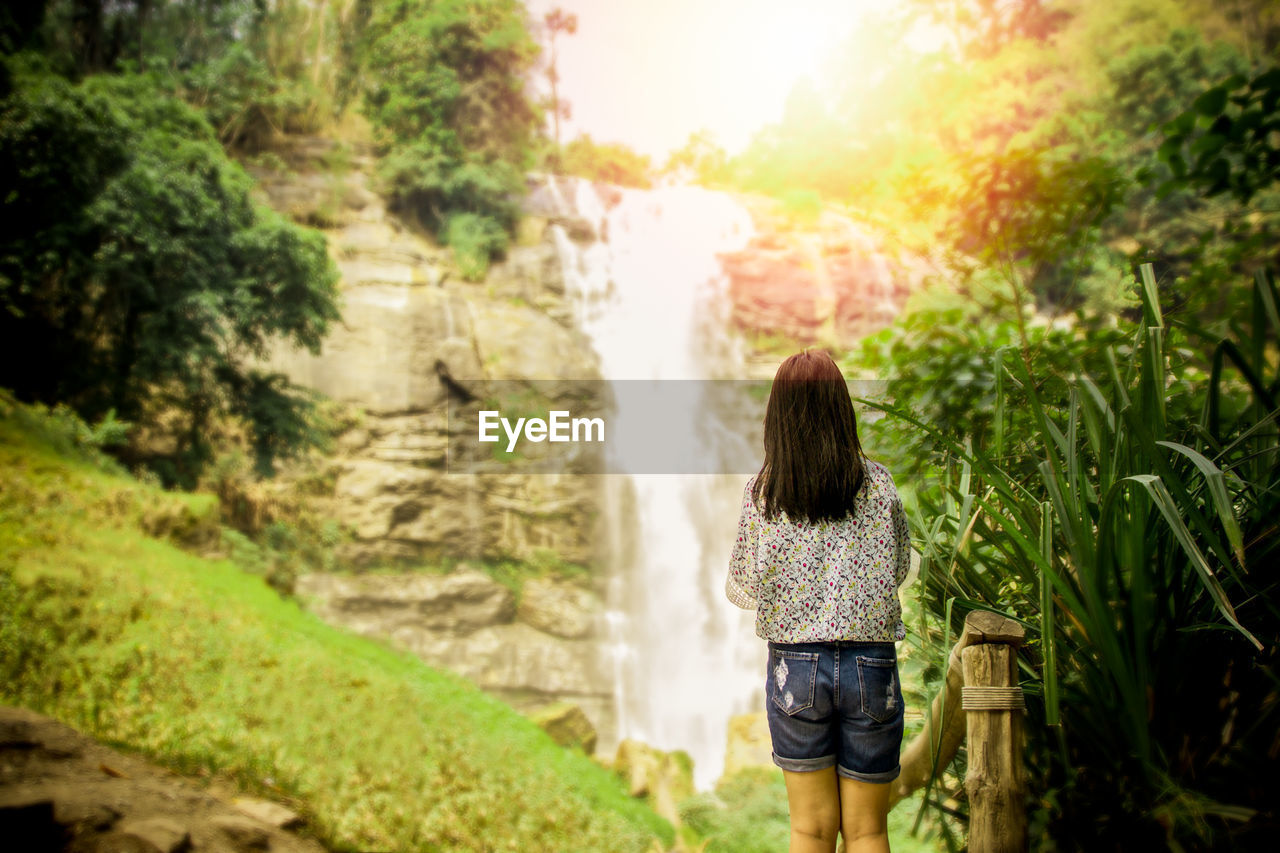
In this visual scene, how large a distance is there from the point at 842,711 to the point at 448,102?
10355mm

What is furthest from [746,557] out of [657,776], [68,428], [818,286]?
[818,286]

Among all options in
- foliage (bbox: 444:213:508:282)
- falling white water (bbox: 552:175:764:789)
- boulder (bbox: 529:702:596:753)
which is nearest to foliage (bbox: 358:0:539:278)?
foliage (bbox: 444:213:508:282)

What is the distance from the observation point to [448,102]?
9.77m

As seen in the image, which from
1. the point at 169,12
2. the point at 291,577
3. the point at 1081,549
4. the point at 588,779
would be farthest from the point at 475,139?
the point at 1081,549

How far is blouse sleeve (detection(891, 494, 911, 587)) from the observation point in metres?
1.32

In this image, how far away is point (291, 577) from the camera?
6.77 meters

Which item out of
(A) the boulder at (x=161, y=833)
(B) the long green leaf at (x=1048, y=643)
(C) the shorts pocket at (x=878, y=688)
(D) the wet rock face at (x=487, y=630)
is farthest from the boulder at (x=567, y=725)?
(B) the long green leaf at (x=1048, y=643)

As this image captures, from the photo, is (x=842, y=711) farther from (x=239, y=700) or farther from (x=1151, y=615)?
(x=239, y=700)

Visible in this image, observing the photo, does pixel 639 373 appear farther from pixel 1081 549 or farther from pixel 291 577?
pixel 1081 549

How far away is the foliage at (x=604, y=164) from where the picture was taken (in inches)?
421

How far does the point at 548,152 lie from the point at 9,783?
10154mm

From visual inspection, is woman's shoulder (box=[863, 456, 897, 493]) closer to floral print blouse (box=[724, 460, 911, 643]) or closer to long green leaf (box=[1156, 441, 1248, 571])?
floral print blouse (box=[724, 460, 911, 643])

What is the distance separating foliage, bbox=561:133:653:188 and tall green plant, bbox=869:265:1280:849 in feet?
33.7

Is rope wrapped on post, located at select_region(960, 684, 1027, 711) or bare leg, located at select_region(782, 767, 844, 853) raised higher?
rope wrapped on post, located at select_region(960, 684, 1027, 711)
